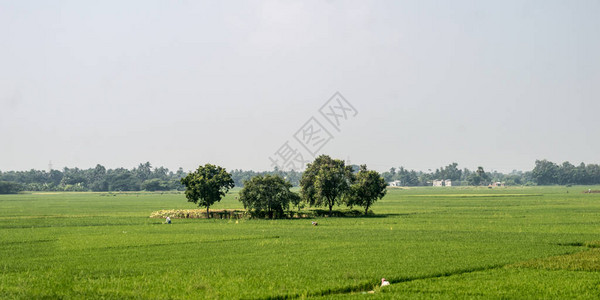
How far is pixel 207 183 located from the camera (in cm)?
8581

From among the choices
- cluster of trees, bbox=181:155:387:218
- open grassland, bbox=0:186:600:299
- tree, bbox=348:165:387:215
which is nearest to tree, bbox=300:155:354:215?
cluster of trees, bbox=181:155:387:218

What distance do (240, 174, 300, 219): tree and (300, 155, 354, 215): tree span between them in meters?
6.77

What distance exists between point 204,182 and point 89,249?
4423cm

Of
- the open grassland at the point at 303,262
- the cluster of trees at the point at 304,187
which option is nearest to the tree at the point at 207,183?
the cluster of trees at the point at 304,187

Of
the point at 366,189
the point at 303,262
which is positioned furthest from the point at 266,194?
the point at 303,262

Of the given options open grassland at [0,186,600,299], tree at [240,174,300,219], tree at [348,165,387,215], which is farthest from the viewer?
tree at [348,165,387,215]

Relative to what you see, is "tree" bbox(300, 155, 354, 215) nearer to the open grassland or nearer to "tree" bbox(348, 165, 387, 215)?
"tree" bbox(348, 165, 387, 215)

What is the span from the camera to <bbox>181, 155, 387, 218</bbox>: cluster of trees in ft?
256

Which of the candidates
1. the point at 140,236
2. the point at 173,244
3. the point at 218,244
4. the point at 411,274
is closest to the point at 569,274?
the point at 411,274

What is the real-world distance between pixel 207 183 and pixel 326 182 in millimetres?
17247

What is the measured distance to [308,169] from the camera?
8856cm

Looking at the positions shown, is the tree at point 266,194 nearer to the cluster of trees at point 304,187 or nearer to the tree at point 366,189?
the cluster of trees at point 304,187

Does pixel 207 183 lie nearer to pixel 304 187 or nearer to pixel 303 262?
pixel 304 187

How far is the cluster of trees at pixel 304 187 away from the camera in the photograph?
256 feet
